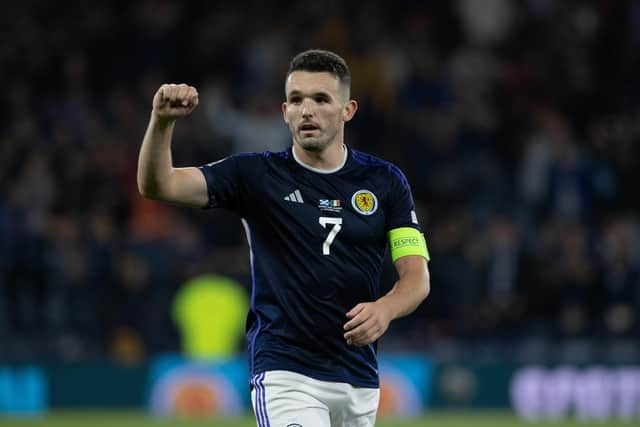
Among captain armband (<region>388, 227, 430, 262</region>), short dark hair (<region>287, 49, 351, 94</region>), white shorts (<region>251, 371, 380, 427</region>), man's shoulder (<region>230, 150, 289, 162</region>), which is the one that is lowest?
white shorts (<region>251, 371, 380, 427</region>)

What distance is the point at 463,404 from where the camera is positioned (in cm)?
1426

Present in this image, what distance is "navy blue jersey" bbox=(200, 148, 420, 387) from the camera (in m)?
5.22

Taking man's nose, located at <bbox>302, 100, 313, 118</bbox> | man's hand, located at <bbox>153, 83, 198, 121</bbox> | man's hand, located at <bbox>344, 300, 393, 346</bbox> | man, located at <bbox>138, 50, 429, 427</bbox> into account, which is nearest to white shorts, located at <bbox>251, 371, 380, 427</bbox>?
man, located at <bbox>138, 50, 429, 427</bbox>

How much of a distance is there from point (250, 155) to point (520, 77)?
12.0m

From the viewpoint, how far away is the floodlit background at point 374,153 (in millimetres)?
13773

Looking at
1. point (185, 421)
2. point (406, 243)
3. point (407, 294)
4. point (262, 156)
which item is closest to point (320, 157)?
point (262, 156)

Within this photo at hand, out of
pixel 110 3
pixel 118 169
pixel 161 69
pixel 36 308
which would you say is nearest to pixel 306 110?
pixel 36 308

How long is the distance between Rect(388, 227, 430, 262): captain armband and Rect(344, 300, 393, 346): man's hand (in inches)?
19.9

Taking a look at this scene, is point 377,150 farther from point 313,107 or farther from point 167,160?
point 167,160

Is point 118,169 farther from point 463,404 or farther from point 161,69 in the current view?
point 463,404

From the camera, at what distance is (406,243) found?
211 inches

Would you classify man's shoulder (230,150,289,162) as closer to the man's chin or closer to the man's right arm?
the man's chin

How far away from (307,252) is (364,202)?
1.08 ft

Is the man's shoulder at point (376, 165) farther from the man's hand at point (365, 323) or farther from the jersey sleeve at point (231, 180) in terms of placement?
the man's hand at point (365, 323)
